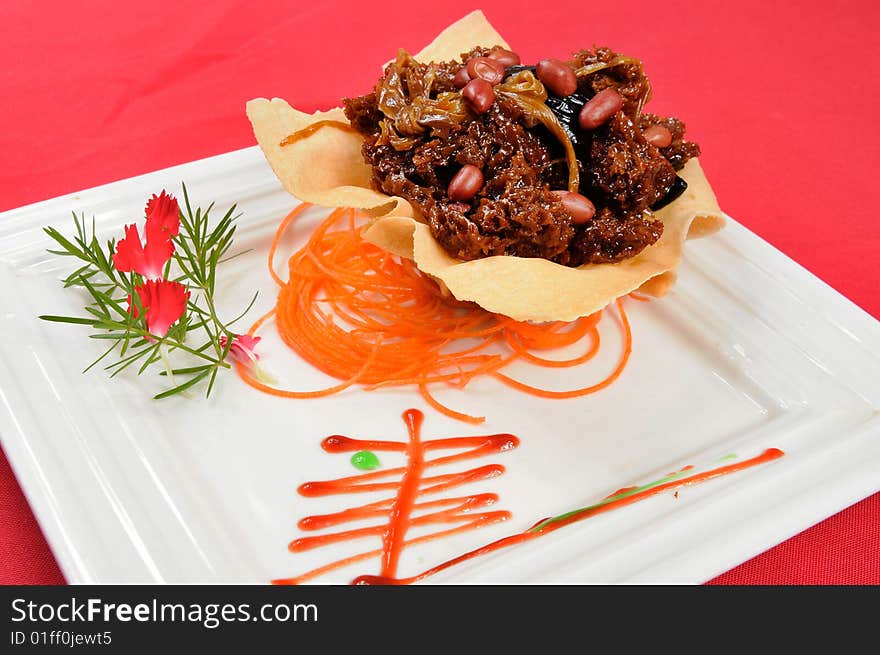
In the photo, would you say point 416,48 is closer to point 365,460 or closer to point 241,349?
point 241,349

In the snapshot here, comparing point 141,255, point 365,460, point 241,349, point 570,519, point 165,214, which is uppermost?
point 165,214

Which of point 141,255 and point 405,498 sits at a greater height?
point 141,255

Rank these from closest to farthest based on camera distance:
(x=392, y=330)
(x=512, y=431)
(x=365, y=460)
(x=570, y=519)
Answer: (x=570, y=519) < (x=365, y=460) < (x=512, y=431) < (x=392, y=330)

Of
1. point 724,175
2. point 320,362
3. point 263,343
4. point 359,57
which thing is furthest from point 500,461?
point 359,57

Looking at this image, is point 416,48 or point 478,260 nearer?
point 478,260

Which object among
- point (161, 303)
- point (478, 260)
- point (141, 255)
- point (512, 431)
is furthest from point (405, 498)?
point (141, 255)
